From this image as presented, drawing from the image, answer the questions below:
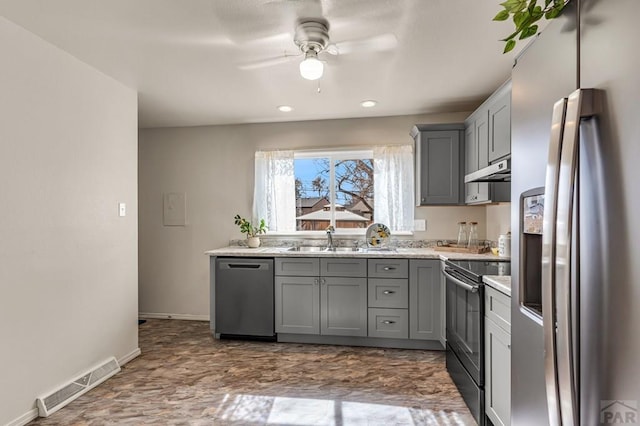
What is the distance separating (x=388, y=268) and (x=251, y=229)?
5.60ft

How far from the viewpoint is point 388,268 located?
132 inches

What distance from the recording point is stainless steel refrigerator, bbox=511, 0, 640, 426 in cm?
56

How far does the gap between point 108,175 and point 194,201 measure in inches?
62.1

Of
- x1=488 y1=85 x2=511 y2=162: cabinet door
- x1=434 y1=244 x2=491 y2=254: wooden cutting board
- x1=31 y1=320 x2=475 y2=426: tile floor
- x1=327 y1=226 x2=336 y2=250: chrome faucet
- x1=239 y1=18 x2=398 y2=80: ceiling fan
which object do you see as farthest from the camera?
x1=327 y1=226 x2=336 y2=250: chrome faucet

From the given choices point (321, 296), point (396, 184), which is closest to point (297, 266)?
point (321, 296)

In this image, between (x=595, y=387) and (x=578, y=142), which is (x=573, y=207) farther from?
(x=595, y=387)

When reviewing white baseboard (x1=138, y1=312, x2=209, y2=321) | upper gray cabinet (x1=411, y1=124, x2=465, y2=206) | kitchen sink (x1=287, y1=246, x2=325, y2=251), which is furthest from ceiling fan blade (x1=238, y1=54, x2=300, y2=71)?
white baseboard (x1=138, y1=312, x2=209, y2=321)

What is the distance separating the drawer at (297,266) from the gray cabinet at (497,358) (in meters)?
1.76

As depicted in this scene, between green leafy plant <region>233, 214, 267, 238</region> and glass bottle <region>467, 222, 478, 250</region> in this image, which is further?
green leafy plant <region>233, 214, 267, 238</region>

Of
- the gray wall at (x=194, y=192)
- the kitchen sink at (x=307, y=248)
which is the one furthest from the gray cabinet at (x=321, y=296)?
the gray wall at (x=194, y=192)

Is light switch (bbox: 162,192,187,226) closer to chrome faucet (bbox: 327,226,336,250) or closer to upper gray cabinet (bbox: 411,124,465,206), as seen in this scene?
chrome faucet (bbox: 327,226,336,250)

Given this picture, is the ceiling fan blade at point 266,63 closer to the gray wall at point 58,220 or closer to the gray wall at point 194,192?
the gray wall at point 58,220

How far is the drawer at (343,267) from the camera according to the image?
3396mm

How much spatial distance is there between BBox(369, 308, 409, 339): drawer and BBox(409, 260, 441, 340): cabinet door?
0.06 metres
